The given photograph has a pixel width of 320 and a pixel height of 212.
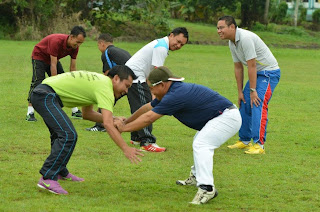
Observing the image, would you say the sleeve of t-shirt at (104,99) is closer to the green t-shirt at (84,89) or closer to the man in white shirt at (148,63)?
the green t-shirt at (84,89)

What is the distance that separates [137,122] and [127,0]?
34547mm

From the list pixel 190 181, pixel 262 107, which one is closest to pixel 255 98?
pixel 262 107

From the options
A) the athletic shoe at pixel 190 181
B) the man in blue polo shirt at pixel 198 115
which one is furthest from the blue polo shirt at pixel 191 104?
the athletic shoe at pixel 190 181

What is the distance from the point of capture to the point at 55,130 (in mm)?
7438

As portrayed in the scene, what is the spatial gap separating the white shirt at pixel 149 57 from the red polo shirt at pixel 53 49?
236cm

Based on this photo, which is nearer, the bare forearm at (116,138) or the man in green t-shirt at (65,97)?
the bare forearm at (116,138)

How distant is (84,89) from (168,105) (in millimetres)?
1068

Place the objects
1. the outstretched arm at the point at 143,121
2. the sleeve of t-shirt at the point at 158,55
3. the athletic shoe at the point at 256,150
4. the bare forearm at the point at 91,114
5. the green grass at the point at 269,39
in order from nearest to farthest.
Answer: the outstretched arm at the point at 143,121
the bare forearm at the point at 91,114
the sleeve of t-shirt at the point at 158,55
the athletic shoe at the point at 256,150
the green grass at the point at 269,39

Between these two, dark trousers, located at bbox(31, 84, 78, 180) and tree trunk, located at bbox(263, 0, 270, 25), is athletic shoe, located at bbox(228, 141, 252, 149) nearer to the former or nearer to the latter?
dark trousers, located at bbox(31, 84, 78, 180)

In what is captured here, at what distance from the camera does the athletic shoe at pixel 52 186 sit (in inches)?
290

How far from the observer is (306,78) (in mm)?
23078

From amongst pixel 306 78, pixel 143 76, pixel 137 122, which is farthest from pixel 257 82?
pixel 306 78

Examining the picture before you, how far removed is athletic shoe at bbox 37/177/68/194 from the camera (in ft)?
24.1

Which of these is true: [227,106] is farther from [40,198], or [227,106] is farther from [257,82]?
[257,82]
